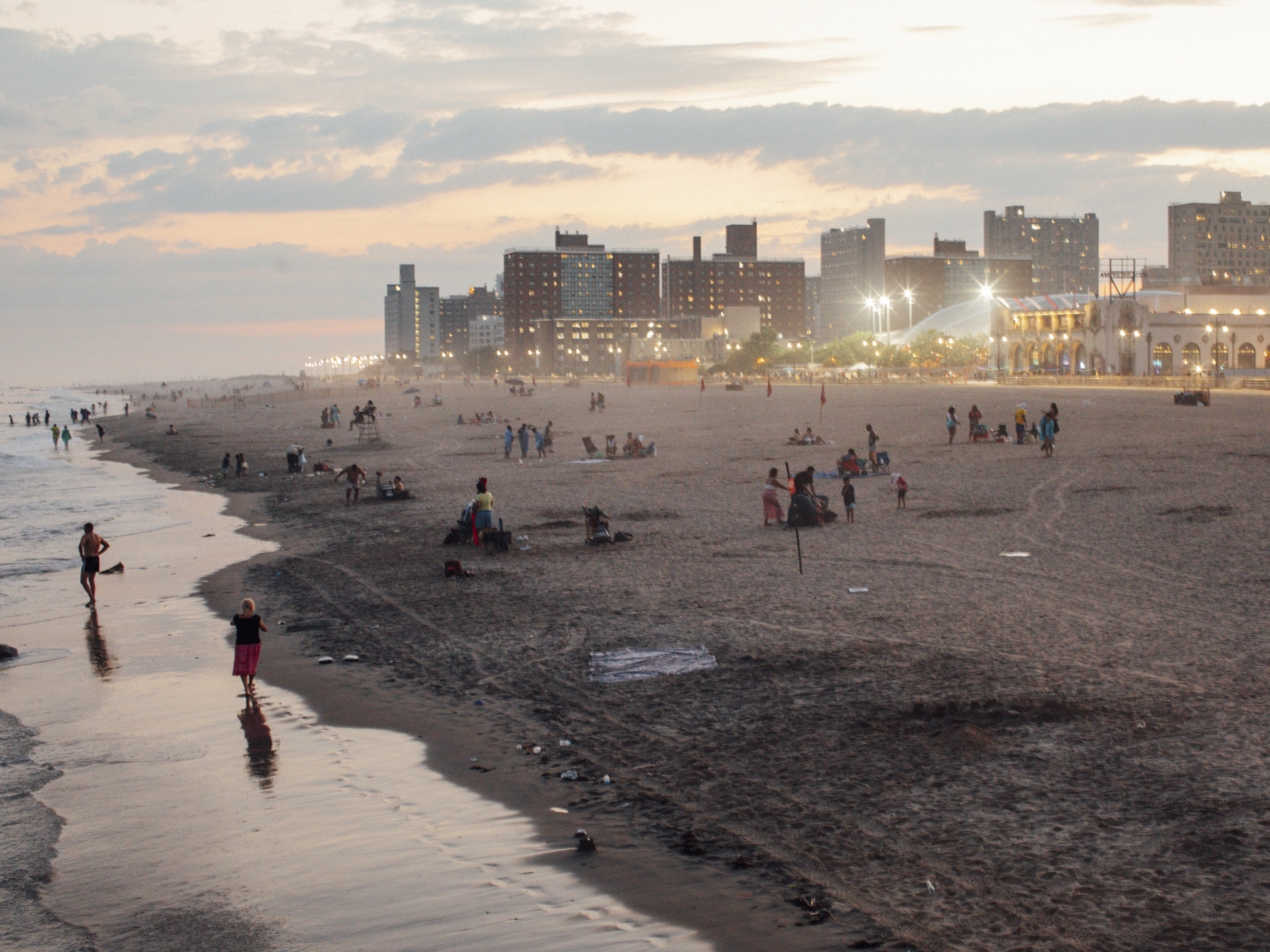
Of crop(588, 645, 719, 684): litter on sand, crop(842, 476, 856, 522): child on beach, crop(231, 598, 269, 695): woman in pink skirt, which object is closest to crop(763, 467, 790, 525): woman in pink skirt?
crop(842, 476, 856, 522): child on beach

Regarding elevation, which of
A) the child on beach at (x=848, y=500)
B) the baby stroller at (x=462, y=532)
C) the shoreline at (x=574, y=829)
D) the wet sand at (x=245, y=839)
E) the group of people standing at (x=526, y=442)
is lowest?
the wet sand at (x=245, y=839)

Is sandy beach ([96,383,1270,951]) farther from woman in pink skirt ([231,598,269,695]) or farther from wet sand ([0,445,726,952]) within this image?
woman in pink skirt ([231,598,269,695])

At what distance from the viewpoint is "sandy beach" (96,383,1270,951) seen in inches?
294

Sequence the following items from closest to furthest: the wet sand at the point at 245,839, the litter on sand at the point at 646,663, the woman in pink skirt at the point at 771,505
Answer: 1. the wet sand at the point at 245,839
2. the litter on sand at the point at 646,663
3. the woman in pink skirt at the point at 771,505

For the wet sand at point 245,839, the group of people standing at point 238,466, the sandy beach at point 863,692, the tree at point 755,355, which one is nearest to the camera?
the wet sand at point 245,839

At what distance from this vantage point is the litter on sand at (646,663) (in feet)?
42.0

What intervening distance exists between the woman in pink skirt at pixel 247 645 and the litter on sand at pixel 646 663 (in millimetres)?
3944

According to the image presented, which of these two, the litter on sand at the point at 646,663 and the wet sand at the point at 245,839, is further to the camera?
the litter on sand at the point at 646,663

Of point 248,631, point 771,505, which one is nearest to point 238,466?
point 771,505

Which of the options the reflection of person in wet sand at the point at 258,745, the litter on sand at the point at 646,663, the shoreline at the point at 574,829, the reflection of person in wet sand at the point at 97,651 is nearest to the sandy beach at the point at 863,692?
the shoreline at the point at 574,829

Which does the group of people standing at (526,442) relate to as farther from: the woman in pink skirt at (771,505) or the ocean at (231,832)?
the ocean at (231,832)

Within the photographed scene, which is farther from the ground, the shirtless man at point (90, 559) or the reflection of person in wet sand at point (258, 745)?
the shirtless man at point (90, 559)

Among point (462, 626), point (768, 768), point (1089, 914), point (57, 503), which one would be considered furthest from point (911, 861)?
point (57, 503)

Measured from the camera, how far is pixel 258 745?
11195 mm
